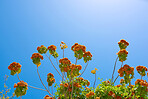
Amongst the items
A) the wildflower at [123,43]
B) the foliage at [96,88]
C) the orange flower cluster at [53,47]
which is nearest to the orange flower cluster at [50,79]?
the foliage at [96,88]

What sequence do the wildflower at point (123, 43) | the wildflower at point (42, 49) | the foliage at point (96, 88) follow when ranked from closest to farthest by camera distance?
1. the foliage at point (96, 88)
2. the wildflower at point (123, 43)
3. the wildflower at point (42, 49)

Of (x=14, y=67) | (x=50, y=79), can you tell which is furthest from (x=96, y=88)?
(x=14, y=67)

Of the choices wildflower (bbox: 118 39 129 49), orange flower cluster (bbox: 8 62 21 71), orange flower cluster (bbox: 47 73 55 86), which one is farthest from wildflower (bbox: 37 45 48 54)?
wildflower (bbox: 118 39 129 49)

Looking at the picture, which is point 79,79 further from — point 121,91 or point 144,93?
point 144,93

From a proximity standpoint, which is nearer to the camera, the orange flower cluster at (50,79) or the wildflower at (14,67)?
the wildflower at (14,67)

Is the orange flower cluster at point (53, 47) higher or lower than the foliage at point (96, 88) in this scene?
higher

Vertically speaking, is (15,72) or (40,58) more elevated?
(40,58)

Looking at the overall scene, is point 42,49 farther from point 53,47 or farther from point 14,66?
point 14,66

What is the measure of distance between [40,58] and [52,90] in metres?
0.94

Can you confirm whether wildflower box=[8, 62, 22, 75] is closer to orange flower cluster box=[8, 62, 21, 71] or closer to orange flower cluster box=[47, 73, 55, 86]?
orange flower cluster box=[8, 62, 21, 71]

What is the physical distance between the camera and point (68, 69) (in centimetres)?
332

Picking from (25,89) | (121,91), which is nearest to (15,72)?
(25,89)

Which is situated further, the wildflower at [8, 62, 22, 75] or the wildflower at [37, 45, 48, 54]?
the wildflower at [37, 45, 48, 54]

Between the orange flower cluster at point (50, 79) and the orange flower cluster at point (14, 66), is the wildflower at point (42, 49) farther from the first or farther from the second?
the orange flower cluster at point (14, 66)
